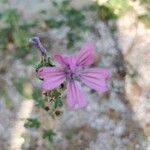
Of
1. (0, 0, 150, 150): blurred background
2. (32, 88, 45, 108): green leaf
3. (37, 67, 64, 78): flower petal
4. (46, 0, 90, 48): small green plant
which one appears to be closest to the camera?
(37, 67, 64, 78): flower petal

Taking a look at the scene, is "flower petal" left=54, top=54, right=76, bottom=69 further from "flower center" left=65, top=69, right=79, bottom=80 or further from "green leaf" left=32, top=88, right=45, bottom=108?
"green leaf" left=32, top=88, right=45, bottom=108

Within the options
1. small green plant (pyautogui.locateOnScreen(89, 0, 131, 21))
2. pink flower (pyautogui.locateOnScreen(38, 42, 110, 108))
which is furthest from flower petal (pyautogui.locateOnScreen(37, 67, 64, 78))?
small green plant (pyautogui.locateOnScreen(89, 0, 131, 21))

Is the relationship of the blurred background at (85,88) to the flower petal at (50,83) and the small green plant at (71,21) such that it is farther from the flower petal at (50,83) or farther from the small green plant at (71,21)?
the flower petal at (50,83)


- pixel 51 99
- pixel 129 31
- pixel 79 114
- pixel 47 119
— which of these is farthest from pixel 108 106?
pixel 51 99

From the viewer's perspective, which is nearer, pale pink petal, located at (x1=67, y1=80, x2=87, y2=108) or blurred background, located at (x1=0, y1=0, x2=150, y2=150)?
pale pink petal, located at (x1=67, y1=80, x2=87, y2=108)

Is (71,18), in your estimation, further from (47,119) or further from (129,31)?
(47,119)

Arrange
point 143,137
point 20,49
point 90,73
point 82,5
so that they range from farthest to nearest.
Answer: point 82,5 → point 20,49 → point 143,137 → point 90,73
